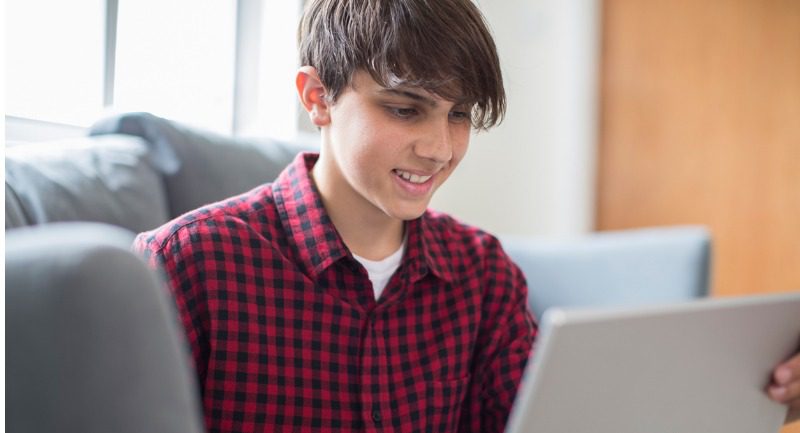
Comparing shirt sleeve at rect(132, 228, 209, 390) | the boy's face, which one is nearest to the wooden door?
the boy's face

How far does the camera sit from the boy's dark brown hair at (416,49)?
3.18 feet

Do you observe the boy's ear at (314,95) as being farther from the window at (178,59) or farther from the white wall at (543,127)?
the white wall at (543,127)

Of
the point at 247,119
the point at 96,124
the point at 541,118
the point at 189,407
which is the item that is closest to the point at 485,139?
the point at 541,118

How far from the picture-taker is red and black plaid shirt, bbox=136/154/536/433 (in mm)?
937

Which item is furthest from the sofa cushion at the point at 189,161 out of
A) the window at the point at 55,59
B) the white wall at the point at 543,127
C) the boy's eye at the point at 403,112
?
the white wall at the point at 543,127

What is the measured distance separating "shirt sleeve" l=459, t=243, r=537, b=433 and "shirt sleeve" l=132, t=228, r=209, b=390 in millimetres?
389

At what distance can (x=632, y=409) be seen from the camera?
2.27 feet

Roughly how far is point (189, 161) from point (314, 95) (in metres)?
0.32

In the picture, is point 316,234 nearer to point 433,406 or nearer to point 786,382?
point 433,406

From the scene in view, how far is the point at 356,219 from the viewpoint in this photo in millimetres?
1076

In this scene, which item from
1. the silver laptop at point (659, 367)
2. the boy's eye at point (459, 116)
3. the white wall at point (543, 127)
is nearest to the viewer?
the silver laptop at point (659, 367)

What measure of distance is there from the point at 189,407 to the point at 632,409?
0.38 meters

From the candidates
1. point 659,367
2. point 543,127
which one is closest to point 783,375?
point 659,367

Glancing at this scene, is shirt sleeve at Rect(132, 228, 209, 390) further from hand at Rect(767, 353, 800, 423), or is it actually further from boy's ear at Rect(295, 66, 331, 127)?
hand at Rect(767, 353, 800, 423)
